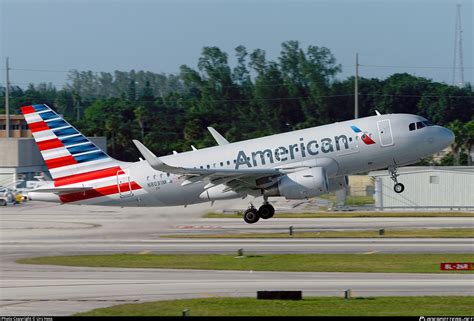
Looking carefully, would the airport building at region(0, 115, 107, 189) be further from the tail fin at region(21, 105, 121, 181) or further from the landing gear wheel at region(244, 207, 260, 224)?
the landing gear wheel at region(244, 207, 260, 224)

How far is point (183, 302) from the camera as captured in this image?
3819cm

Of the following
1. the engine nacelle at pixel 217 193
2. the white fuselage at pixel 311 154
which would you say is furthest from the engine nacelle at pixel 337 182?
the engine nacelle at pixel 217 193

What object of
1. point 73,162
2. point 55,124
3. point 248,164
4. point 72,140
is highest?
point 55,124

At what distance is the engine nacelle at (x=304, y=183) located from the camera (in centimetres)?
4906

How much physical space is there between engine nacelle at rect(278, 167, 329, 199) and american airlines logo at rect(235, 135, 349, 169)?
111cm

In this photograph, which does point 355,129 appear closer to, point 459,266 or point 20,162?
point 459,266

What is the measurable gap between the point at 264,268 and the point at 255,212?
16.6 ft

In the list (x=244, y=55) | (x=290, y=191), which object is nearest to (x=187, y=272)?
(x=290, y=191)

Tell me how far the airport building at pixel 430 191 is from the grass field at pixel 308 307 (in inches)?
1688

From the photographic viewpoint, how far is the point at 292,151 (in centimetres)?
5056

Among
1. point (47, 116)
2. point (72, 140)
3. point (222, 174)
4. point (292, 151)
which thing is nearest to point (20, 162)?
point (47, 116)

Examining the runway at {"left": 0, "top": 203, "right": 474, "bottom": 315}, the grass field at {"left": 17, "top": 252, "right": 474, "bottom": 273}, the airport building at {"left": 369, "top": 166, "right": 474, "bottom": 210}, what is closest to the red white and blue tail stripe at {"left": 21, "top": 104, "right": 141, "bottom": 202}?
the grass field at {"left": 17, "top": 252, "right": 474, "bottom": 273}

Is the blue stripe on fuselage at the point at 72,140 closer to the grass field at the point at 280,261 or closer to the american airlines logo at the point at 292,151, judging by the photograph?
the grass field at the point at 280,261

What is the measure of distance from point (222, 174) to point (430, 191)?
3652 centimetres
